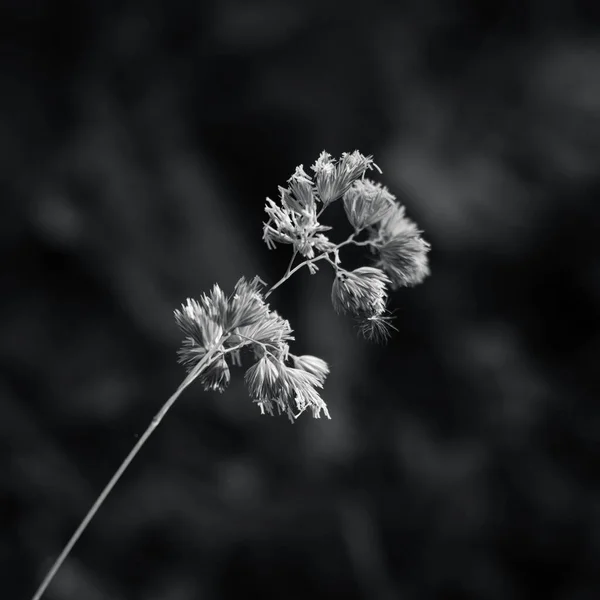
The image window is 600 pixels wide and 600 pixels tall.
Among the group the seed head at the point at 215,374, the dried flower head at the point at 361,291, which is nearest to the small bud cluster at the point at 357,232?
the dried flower head at the point at 361,291

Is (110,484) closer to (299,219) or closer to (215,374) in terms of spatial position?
(215,374)

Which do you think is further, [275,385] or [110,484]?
[275,385]

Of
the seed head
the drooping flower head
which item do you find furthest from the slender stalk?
the drooping flower head

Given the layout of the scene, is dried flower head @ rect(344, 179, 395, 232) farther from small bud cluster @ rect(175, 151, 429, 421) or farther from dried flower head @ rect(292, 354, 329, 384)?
dried flower head @ rect(292, 354, 329, 384)

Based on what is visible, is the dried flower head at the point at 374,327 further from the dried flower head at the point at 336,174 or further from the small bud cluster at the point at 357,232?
the dried flower head at the point at 336,174

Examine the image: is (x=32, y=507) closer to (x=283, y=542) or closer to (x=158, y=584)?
(x=158, y=584)

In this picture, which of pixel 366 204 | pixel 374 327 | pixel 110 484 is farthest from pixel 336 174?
pixel 110 484
